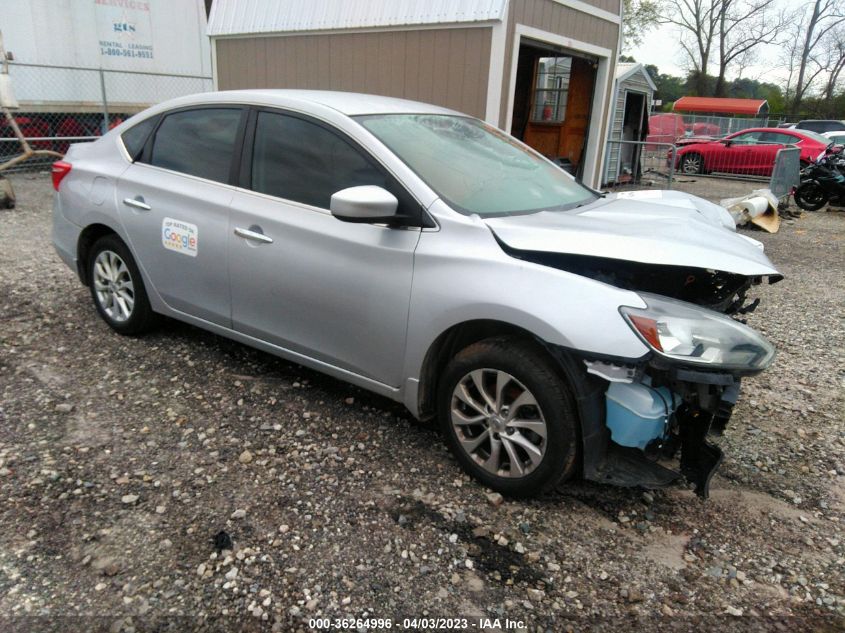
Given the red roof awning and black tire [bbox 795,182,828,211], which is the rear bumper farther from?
the red roof awning

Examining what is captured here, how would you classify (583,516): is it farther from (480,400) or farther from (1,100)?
(1,100)

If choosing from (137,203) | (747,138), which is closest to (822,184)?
(747,138)

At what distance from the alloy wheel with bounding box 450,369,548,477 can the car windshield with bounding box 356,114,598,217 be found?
31.5 inches

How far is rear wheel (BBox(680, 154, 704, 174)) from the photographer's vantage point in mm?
19250

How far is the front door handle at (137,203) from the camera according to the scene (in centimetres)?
400

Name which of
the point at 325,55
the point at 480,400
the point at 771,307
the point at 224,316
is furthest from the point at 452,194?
the point at 325,55

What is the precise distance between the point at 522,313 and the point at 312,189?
4.47 feet

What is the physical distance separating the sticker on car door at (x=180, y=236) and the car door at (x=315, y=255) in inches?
12.2

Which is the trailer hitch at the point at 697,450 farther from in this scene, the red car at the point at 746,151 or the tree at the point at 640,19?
the tree at the point at 640,19

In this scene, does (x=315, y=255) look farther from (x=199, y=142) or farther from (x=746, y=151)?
(x=746, y=151)

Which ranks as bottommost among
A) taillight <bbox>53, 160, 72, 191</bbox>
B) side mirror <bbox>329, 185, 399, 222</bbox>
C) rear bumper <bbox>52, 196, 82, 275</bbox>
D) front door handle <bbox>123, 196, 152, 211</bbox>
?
rear bumper <bbox>52, 196, 82, 275</bbox>

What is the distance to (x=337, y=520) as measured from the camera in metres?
2.76

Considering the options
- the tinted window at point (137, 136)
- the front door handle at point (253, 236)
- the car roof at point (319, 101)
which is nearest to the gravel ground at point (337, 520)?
the front door handle at point (253, 236)

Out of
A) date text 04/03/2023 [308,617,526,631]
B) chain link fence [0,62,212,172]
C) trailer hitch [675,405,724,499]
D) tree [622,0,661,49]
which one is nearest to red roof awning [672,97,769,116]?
tree [622,0,661,49]
